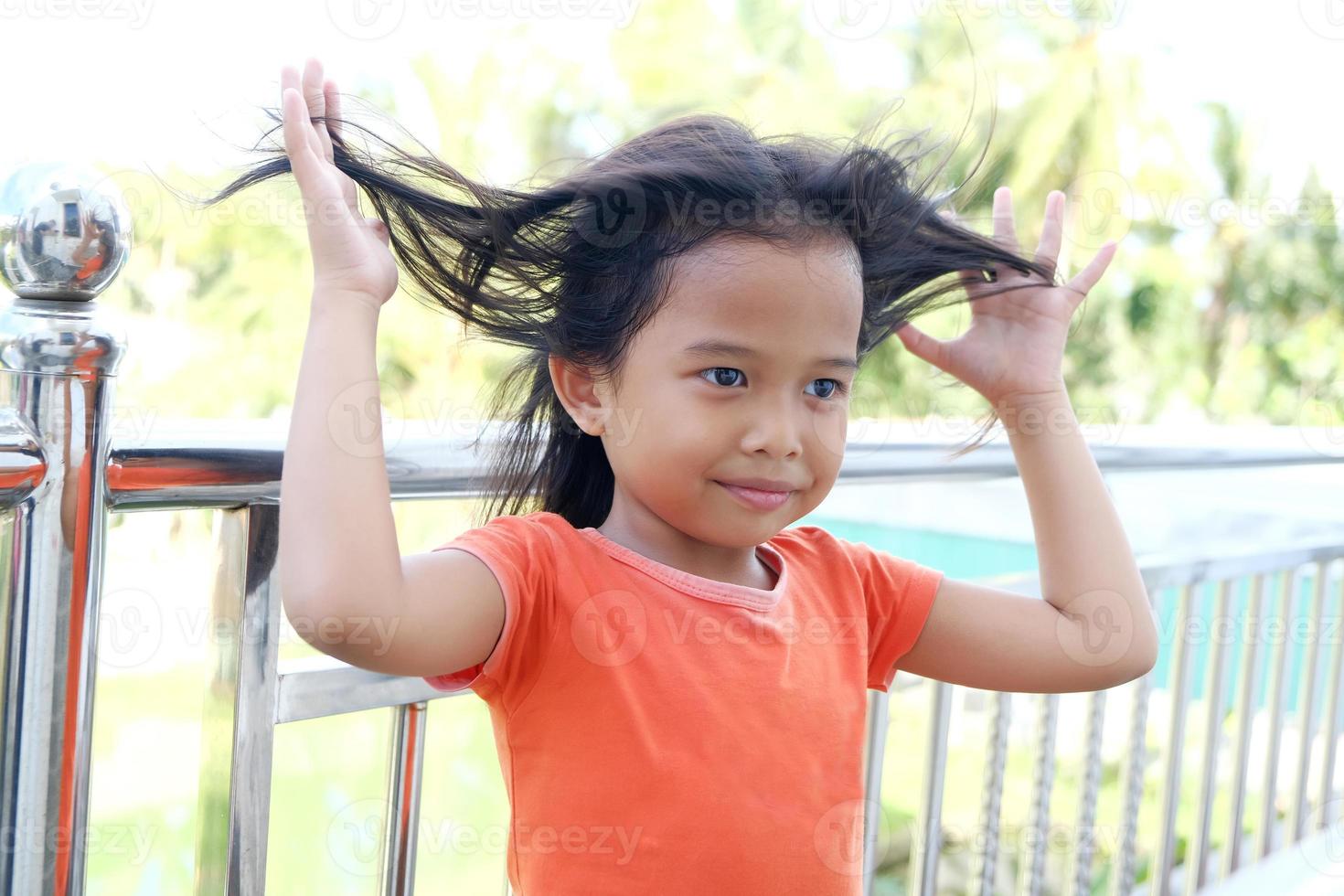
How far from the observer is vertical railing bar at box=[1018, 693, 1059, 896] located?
2285 mm

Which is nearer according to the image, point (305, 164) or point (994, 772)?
point (305, 164)

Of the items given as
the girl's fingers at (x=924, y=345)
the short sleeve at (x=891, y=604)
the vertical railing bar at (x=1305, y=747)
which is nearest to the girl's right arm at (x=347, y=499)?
the short sleeve at (x=891, y=604)

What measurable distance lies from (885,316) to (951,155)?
217mm

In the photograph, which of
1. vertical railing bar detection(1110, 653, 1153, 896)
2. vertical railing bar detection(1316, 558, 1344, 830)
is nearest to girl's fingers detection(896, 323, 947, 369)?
vertical railing bar detection(1110, 653, 1153, 896)

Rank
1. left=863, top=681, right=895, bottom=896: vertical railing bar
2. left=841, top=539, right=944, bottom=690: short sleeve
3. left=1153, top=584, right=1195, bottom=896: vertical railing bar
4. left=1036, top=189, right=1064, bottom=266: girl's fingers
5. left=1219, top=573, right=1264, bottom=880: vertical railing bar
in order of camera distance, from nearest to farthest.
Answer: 1. left=841, top=539, right=944, bottom=690: short sleeve
2. left=1036, top=189, right=1064, bottom=266: girl's fingers
3. left=863, top=681, right=895, bottom=896: vertical railing bar
4. left=1153, top=584, right=1195, bottom=896: vertical railing bar
5. left=1219, top=573, right=1264, bottom=880: vertical railing bar

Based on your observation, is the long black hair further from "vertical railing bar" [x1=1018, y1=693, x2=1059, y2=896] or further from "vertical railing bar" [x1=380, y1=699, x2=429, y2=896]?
"vertical railing bar" [x1=1018, y1=693, x2=1059, y2=896]

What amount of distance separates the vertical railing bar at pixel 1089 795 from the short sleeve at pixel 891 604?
1.12 meters

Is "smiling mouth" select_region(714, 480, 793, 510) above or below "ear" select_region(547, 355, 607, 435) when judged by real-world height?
below

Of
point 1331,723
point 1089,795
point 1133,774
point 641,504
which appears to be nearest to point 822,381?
point 641,504

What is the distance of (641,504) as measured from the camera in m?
1.28

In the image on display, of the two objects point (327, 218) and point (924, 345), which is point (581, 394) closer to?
point (327, 218)

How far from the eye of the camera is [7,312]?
3.21 ft

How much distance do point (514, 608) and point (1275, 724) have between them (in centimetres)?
263

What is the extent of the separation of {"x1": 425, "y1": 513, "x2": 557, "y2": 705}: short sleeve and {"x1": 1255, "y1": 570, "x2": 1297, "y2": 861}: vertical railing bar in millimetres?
2400
